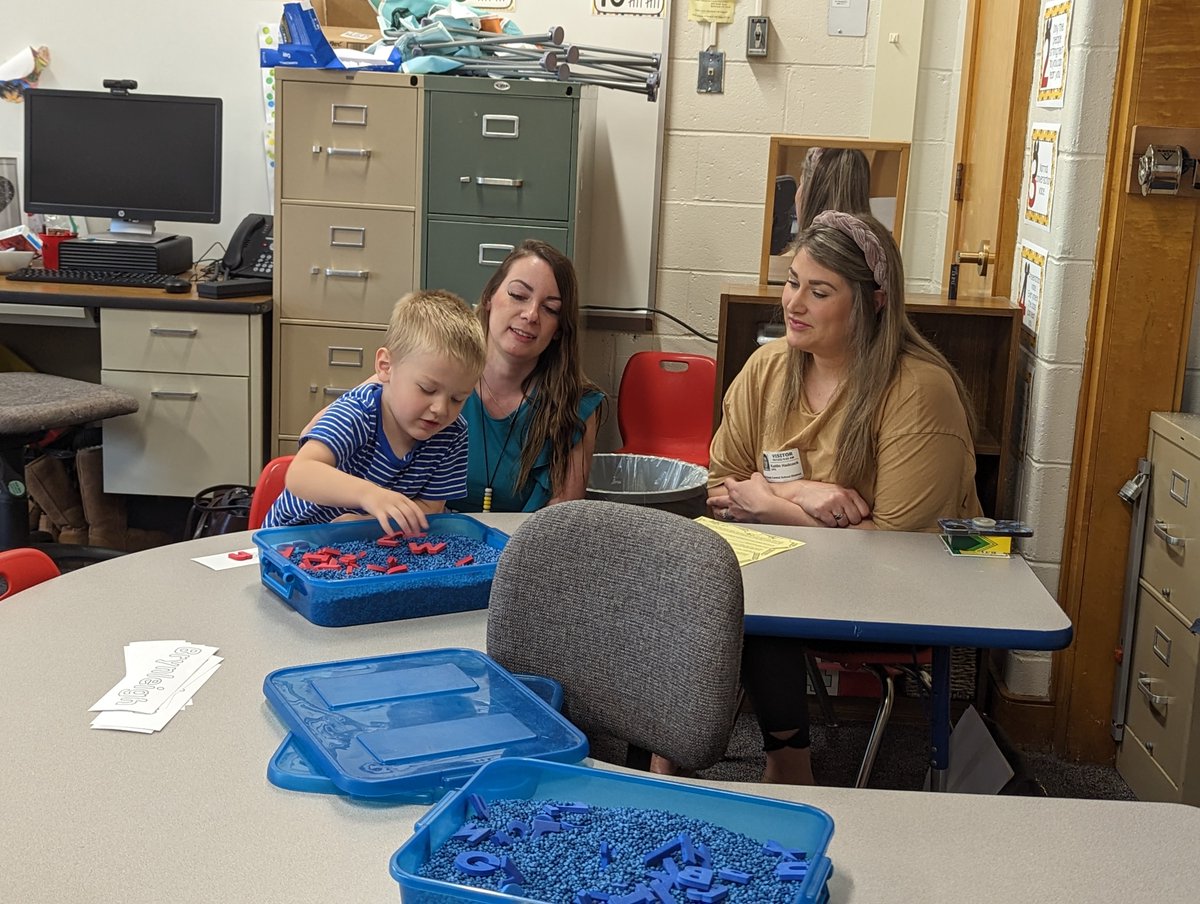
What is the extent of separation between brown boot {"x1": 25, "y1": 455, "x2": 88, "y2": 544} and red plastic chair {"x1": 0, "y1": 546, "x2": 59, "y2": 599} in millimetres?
2180

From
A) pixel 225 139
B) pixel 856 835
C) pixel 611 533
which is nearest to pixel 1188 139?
pixel 611 533

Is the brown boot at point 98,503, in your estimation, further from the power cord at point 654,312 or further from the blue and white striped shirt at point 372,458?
the blue and white striped shirt at point 372,458

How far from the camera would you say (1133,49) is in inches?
103

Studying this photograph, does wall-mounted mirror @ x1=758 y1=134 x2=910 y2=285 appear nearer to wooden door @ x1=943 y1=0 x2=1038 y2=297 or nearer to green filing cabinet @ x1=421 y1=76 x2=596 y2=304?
wooden door @ x1=943 y1=0 x2=1038 y2=297

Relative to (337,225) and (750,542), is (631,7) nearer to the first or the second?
(337,225)

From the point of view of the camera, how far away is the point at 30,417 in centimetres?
330

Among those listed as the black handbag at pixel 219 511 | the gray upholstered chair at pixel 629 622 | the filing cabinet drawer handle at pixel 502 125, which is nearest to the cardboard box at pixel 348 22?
the filing cabinet drawer handle at pixel 502 125

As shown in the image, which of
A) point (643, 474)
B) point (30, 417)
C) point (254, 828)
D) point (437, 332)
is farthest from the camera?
point (643, 474)

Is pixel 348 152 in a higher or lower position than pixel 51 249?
higher

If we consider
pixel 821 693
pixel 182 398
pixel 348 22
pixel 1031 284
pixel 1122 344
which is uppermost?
pixel 348 22

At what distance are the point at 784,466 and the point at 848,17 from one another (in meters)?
1.92

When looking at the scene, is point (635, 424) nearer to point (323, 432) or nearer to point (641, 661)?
point (323, 432)

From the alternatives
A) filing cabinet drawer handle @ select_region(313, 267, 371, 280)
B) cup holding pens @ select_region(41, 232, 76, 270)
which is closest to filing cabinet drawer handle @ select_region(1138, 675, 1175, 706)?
filing cabinet drawer handle @ select_region(313, 267, 371, 280)

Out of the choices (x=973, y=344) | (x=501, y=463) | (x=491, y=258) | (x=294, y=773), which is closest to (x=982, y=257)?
(x=973, y=344)
